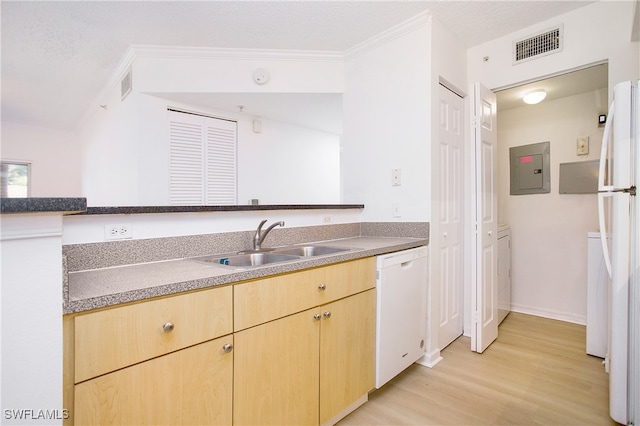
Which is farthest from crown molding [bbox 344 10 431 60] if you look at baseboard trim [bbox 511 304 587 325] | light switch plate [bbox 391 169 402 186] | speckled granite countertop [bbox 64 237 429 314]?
baseboard trim [bbox 511 304 587 325]

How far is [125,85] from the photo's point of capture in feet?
9.77

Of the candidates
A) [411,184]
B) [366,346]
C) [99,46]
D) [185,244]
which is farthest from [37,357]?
[99,46]

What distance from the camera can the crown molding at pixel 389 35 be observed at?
86.8 inches

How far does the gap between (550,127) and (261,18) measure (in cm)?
299

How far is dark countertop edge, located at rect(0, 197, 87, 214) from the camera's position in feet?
2.08

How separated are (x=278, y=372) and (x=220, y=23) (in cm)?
241

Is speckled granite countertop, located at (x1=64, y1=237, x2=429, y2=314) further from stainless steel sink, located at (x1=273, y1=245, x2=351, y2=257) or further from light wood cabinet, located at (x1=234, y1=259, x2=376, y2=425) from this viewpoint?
stainless steel sink, located at (x1=273, y1=245, x2=351, y2=257)

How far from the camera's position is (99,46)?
8.84 feet

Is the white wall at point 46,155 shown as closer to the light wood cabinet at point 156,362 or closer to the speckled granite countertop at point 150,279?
the speckled granite countertop at point 150,279

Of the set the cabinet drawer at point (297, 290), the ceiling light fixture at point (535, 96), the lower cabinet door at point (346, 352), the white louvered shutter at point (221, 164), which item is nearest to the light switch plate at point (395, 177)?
the cabinet drawer at point (297, 290)

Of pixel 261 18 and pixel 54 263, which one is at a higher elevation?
pixel 261 18

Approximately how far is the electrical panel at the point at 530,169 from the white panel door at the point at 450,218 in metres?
1.18

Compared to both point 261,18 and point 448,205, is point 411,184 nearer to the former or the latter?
point 448,205

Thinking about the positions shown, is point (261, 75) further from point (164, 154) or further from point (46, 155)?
point (46, 155)
